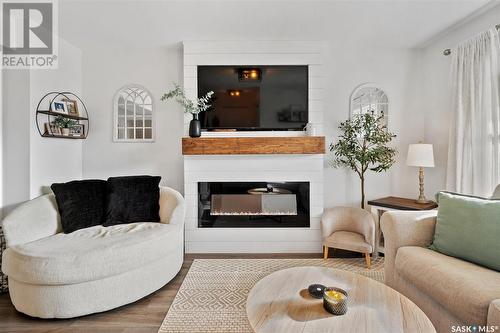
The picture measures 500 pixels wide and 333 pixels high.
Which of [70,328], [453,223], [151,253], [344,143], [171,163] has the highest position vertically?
A: [344,143]

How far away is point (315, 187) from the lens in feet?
9.93

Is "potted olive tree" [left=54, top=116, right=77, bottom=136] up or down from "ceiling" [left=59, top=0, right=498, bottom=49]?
down

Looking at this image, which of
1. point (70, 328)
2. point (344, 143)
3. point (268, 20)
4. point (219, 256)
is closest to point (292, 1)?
point (268, 20)

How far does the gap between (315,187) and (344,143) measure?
622mm

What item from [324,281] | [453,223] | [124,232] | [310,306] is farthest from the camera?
[124,232]

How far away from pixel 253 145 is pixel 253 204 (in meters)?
0.74

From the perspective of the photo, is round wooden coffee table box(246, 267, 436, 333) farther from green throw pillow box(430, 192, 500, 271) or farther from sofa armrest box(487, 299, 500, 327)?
green throw pillow box(430, 192, 500, 271)

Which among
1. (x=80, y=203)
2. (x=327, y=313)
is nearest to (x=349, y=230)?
(x=327, y=313)

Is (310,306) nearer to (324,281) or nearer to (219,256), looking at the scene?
(324,281)

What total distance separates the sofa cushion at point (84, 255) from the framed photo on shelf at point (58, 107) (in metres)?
1.43

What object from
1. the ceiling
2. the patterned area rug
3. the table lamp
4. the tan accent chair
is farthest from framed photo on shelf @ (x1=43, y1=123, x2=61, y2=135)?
the table lamp

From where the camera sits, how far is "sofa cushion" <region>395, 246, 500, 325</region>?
4.07ft

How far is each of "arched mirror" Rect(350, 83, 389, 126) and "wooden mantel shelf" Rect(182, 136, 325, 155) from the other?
87 cm

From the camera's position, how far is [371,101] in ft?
10.8
